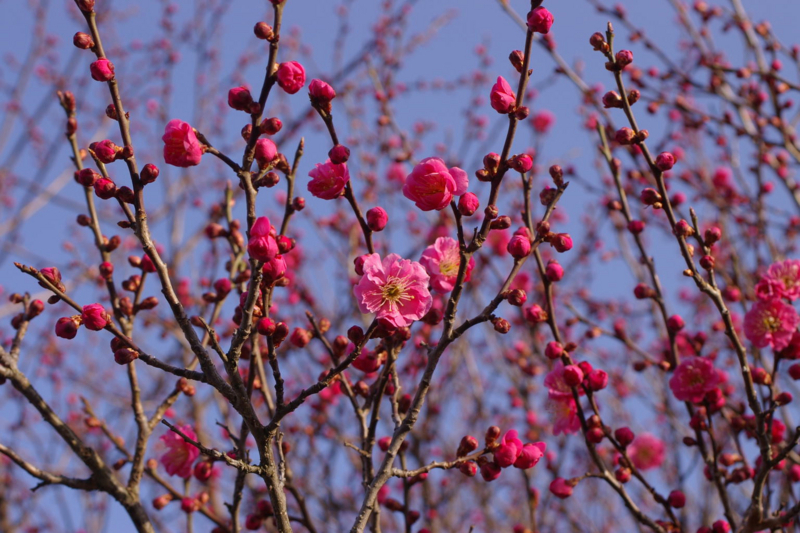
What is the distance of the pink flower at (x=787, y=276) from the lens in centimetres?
225

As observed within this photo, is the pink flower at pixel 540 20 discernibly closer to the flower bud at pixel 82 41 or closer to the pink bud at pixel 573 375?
the pink bud at pixel 573 375

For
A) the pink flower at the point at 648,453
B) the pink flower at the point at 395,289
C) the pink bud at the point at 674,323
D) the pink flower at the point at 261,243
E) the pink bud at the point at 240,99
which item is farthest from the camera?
the pink flower at the point at 648,453

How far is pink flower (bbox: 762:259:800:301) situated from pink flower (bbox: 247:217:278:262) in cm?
166

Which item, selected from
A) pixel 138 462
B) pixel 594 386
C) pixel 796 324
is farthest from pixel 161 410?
pixel 796 324

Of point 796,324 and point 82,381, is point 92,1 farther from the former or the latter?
point 82,381

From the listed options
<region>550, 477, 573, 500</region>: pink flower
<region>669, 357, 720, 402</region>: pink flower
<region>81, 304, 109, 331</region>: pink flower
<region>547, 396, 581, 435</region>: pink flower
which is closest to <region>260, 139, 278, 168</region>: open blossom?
<region>81, 304, 109, 331</region>: pink flower

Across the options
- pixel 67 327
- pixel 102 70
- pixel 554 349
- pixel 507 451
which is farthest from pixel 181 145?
pixel 554 349

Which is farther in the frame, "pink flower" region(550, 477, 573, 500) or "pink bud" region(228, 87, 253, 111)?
"pink flower" region(550, 477, 573, 500)

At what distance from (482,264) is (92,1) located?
409 cm

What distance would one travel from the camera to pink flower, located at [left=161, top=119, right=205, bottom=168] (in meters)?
1.64

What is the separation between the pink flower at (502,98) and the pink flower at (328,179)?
0.43 m

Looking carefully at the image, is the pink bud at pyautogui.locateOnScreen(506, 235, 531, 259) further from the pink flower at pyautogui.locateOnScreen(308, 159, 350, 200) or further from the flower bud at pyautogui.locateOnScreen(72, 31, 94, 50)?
the flower bud at pyautogui.locateOnScreen(72, 31, 94, 50)

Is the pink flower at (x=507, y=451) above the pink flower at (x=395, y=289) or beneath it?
beneath

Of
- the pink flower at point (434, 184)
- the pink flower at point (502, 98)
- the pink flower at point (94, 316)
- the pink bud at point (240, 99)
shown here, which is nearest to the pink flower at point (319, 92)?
the pink bud at point (240, 99)
